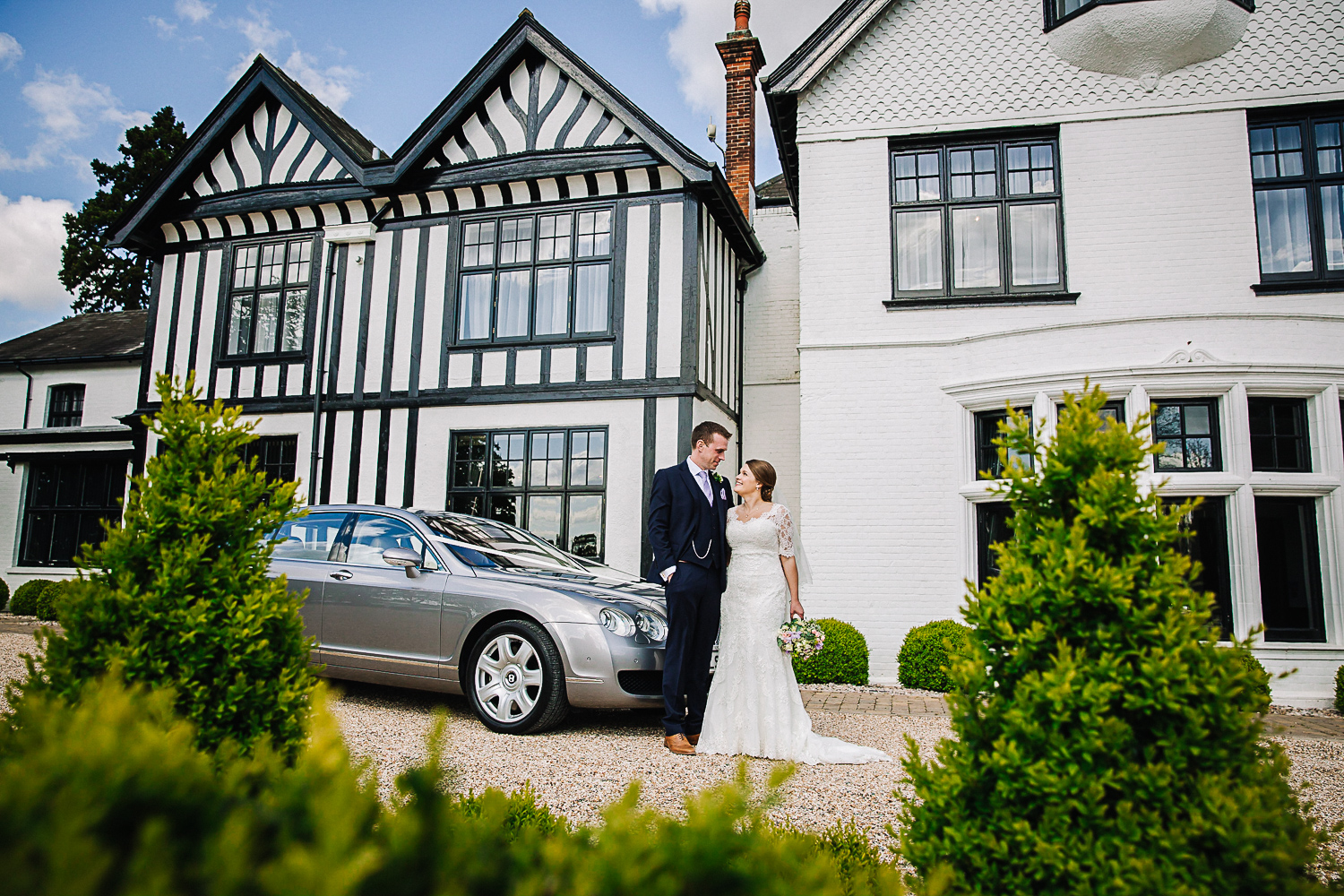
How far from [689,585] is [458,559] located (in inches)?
78.7

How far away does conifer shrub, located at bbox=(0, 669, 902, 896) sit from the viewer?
0.90m

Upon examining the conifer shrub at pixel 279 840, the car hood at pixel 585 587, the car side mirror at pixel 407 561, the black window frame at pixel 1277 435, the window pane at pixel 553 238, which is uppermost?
the window pane at pixel 553 238

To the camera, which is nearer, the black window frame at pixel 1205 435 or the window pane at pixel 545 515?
the black window frame at pixel 1205 435

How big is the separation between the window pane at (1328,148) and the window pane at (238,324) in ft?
47.9

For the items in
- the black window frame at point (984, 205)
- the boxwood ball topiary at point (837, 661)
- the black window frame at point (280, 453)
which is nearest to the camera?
the boxwood ball topiary at point (837, 661)

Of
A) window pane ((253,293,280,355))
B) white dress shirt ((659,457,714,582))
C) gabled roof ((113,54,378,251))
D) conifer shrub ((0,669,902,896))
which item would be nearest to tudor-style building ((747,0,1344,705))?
white dress shirt ((659,457,714,582))

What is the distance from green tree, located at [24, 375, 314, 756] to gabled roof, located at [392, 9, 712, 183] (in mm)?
9340

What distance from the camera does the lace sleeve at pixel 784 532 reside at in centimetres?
595

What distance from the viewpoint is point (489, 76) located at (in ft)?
38.6

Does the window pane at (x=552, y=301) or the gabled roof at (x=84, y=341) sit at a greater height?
the gabled roof at (x=84, y=341)

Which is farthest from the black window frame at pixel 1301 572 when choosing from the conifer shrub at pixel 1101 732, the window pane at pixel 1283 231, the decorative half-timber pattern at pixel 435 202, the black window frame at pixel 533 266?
the decorative half-timber pattern at pixel 435 202

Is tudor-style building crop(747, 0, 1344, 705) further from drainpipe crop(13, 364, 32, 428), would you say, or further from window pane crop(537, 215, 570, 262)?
drainpipe crop(13, 364, 32, 428)

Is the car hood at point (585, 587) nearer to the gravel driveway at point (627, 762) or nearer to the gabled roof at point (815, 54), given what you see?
the gravel driveway at point (627, 762)

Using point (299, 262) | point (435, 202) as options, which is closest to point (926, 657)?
point (435, 202)
